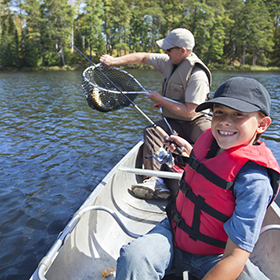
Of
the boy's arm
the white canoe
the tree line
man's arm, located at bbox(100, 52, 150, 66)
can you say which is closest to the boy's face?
the boy's arm

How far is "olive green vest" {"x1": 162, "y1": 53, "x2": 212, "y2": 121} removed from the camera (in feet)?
13.5

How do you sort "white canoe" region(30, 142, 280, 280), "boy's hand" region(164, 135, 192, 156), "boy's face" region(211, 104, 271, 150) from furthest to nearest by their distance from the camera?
"boy's hand" region(164, 135, 192, 156) < "white canoe" region(30, 142, 280, 280) < "boy's face" region(211, 104, 271, 150)

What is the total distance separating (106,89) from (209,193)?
318cm

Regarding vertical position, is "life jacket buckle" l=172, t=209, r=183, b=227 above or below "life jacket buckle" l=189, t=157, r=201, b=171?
below

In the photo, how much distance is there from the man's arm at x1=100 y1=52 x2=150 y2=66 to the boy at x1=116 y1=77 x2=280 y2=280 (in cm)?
306

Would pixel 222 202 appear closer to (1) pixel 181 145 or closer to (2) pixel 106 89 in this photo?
(1) pixel 181 145

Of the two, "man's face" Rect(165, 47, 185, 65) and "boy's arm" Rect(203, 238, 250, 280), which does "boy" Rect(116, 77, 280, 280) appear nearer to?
"boy's arm" Rect(203, 238, 250, 280)

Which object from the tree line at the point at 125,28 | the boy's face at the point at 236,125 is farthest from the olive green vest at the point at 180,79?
the tree line at the point at 125,28

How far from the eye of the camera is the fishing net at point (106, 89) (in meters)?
4.21

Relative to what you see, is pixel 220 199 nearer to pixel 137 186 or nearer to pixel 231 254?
pixel 231 254

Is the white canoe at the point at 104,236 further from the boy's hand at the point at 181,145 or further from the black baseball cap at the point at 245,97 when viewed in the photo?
the black baseball cap at the point at 245,97

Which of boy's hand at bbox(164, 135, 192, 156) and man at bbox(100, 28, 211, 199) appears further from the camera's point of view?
man at bbox(100, 28, 211, 199)

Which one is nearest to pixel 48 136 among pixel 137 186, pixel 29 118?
pixel 29 118

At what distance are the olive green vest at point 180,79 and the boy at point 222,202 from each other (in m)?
2.38
